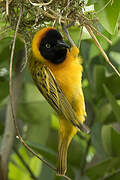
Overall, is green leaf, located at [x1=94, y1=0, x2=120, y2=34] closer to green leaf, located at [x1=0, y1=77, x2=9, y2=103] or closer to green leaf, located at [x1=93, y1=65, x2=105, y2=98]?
green leaf, located at [x1=93, y1=65, x2=105, y2=98]

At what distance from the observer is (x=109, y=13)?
4.70ft

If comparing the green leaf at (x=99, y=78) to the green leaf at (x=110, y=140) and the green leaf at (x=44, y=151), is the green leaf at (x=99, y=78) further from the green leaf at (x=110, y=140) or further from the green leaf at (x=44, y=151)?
the green leaf at (x=44, y=151)

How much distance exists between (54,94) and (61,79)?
0.35ft

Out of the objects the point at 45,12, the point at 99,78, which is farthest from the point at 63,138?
the point at 45,12

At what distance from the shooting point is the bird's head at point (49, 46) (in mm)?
1575

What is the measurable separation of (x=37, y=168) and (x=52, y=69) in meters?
0.90

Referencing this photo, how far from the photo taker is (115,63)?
1996 millimetres

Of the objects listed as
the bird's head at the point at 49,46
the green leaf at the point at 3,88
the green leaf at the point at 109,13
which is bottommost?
the green leaf at the point at 3,88

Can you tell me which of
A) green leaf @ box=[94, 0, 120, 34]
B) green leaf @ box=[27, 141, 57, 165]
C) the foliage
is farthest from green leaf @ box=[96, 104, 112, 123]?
green leaf @ box=[94, 0, 120, 34]

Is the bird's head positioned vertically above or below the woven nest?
below

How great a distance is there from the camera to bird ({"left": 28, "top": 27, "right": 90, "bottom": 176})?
5.41ft

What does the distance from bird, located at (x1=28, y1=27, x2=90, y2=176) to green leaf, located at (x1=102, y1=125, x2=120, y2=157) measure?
0.18 meters

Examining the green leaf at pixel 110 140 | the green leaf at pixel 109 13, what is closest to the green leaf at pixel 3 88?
the green leaf at pixel 110 140

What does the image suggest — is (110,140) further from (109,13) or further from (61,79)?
(109,13)
